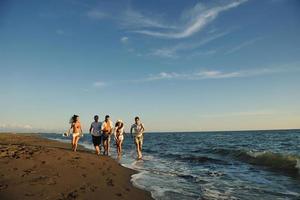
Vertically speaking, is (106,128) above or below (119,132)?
above

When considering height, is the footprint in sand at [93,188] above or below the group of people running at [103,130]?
below

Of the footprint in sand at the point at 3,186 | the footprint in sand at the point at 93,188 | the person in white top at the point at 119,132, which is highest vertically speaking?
the person in white top at the point at 119,132

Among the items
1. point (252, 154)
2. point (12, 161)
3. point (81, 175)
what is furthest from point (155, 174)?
point (252, 154)

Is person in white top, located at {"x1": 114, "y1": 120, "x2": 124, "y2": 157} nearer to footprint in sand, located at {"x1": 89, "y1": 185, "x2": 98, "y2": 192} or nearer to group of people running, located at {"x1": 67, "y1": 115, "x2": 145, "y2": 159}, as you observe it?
group of people running, located at {"x1": 67, "y1": 115, "x2": 145, "y2": 159}

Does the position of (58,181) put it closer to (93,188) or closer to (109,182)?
(93,188)

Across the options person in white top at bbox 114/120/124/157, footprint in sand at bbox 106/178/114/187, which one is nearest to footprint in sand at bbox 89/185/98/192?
footprint in sand at bbox 106/178/114/187

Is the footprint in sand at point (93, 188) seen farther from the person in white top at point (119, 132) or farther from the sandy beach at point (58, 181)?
the person in white top at point (119, 132)

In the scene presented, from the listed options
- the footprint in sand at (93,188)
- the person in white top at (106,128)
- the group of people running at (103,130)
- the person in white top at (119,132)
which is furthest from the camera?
the person in white top at (119,132)

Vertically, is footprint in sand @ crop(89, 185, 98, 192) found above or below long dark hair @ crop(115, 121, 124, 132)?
below

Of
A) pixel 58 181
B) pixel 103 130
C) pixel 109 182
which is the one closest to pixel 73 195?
pixel 58 181

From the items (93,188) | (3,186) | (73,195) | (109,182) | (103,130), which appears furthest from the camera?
(103,130)

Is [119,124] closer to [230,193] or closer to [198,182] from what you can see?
[198,182]

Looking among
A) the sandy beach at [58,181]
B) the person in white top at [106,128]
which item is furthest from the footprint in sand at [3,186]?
the person in white top at [106,128]

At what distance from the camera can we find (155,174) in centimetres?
1102
